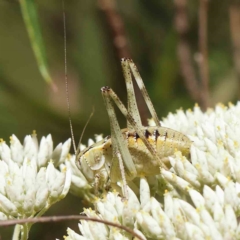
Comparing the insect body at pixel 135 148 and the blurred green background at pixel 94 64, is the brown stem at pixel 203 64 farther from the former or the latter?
the insect body at pixel 135 148

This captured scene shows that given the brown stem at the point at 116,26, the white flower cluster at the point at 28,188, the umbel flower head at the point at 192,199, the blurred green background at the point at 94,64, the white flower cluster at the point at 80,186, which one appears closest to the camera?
the umbel flower head at the point at 192,199

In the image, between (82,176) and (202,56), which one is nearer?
(82,176)

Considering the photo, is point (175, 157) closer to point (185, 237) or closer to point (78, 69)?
point (185, 237)

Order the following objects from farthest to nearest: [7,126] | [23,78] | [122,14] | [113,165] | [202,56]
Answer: [23,78], [122,14], [7,126], [202,56], [113,165]

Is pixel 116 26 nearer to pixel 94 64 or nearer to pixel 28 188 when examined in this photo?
pixel 94 64

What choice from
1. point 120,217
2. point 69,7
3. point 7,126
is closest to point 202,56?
point 69,7

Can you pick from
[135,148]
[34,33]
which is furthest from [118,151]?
[34,33]

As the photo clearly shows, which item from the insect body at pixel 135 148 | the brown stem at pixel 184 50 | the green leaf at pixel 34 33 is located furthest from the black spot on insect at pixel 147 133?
the brown stem at pixel 184 50
